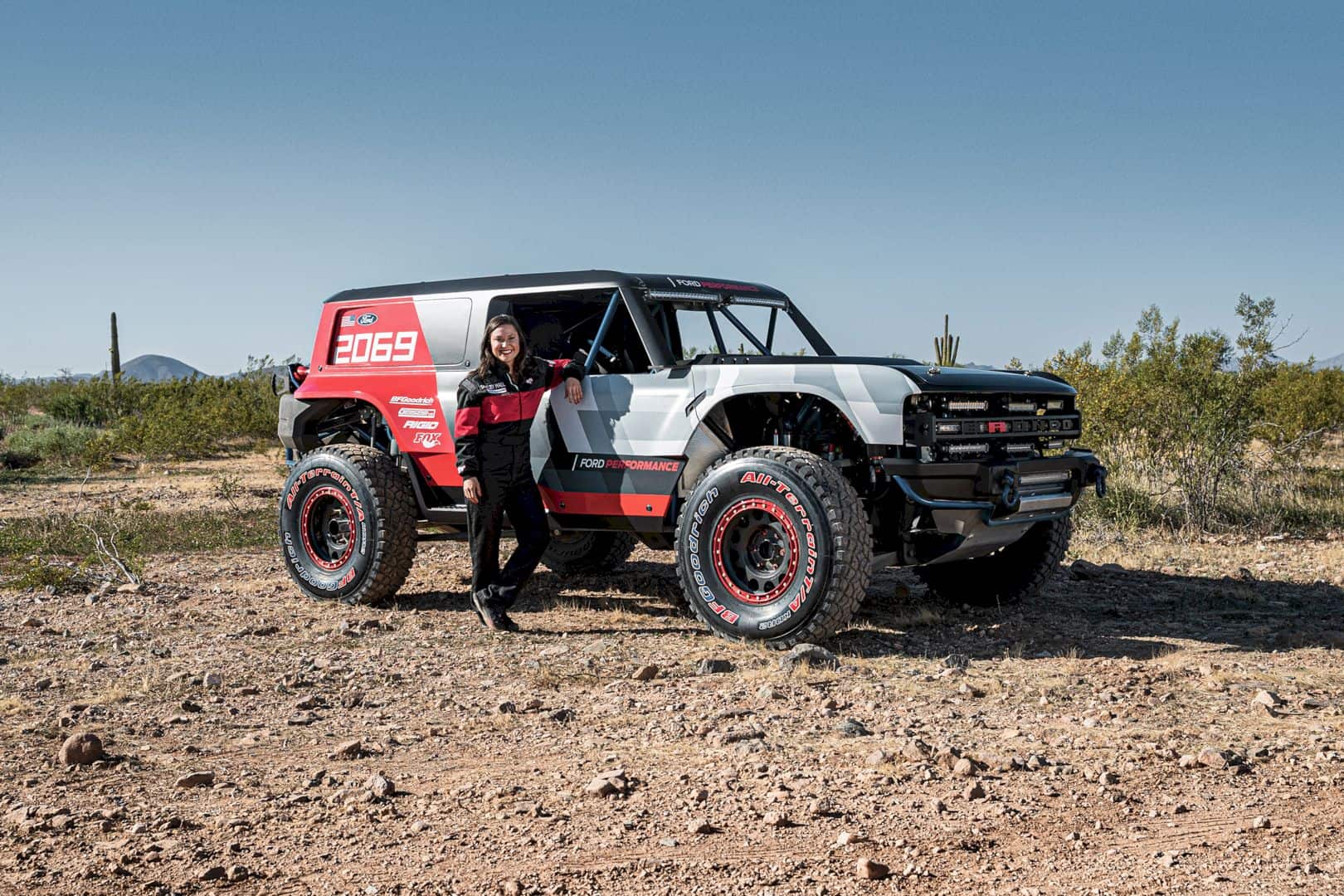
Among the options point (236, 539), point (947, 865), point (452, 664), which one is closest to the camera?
point (947, 865)

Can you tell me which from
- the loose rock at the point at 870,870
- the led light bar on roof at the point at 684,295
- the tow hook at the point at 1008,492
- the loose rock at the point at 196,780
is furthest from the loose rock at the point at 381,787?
the led light bar on roof at the point at 684,295

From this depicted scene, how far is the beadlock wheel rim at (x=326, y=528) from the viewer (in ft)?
28.5

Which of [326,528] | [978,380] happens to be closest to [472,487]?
[326,528]

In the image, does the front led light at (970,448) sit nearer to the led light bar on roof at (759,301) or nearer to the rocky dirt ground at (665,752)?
the rocky dirt ground at (665,752)

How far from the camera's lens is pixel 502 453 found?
7422 mm

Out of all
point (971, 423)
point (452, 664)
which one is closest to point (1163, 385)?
point (971, 423)

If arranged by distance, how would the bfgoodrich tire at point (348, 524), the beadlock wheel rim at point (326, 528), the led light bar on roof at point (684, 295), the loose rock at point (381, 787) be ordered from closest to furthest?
the loose rock at point (381, 787) → the led light bar on roof at point (684, 295) → the bfgoodrich tire at point (348, 524) → the beadlock wheel rim at point (326, 528)

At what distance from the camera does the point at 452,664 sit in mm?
6688

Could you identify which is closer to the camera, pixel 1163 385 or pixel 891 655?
pixel 891 655

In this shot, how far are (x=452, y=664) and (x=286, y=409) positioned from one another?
348cm

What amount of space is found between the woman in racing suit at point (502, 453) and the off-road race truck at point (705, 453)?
263 mm

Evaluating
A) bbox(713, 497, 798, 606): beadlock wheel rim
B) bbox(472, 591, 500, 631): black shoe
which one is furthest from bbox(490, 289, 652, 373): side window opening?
bbox(472, 591, 500, 631): black shoe

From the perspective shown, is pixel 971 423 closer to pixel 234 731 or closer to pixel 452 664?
pixel 452 664

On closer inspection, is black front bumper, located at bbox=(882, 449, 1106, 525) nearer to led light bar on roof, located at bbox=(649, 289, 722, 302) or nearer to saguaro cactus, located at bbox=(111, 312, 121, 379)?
led light bar on roof, located at bbox=(649, 289, 722, 302)
